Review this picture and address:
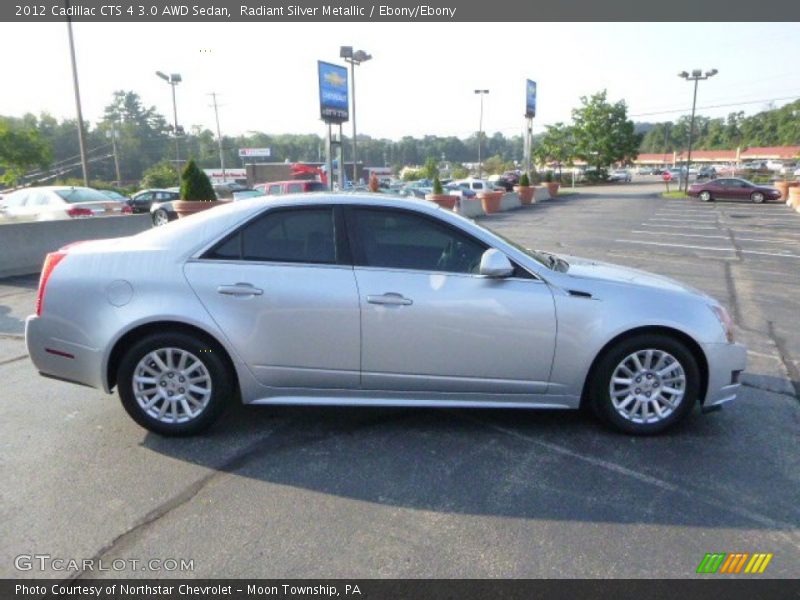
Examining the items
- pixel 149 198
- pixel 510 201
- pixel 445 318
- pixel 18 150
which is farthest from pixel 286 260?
pixel 18 150

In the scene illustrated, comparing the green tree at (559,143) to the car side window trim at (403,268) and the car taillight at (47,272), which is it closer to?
the car side window trim at (403,268)

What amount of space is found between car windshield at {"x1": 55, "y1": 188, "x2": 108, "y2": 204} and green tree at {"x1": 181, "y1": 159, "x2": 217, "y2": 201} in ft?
12.8

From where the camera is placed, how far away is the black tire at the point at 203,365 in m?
3.49

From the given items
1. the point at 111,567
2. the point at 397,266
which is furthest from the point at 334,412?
the point at 111,567

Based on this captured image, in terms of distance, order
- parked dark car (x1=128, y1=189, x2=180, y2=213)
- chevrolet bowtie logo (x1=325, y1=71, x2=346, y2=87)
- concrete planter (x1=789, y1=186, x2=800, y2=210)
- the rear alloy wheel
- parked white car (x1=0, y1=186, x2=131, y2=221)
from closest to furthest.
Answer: parked white car (x1=0, y1=186, x2=131, y2=221) < the rear alloy wheel < chevrolet bowtie logo (x1=325, y1=71, x2=346, y2=87) < parked dark car (x1=128, y1=189, x2=180, y2=213) < concrete planter (x1=789, y1=186, x2=800, y2=210)

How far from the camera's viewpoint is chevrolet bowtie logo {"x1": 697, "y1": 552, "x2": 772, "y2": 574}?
96.7 inches

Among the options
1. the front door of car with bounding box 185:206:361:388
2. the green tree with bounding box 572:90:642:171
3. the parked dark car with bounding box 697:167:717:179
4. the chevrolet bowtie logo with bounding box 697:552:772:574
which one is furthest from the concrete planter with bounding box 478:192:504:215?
the parked dark car with bounding box 697:167:717:179

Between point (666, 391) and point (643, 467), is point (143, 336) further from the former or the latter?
point (666, 391)

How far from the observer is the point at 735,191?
99.1 feet

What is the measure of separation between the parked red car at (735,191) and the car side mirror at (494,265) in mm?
32505

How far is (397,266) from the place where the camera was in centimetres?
351

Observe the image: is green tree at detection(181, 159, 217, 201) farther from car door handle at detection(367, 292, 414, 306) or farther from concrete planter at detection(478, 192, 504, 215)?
concrete planter at detection(478, 192, 504, 215)

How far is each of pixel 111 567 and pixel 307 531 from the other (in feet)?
2.88
